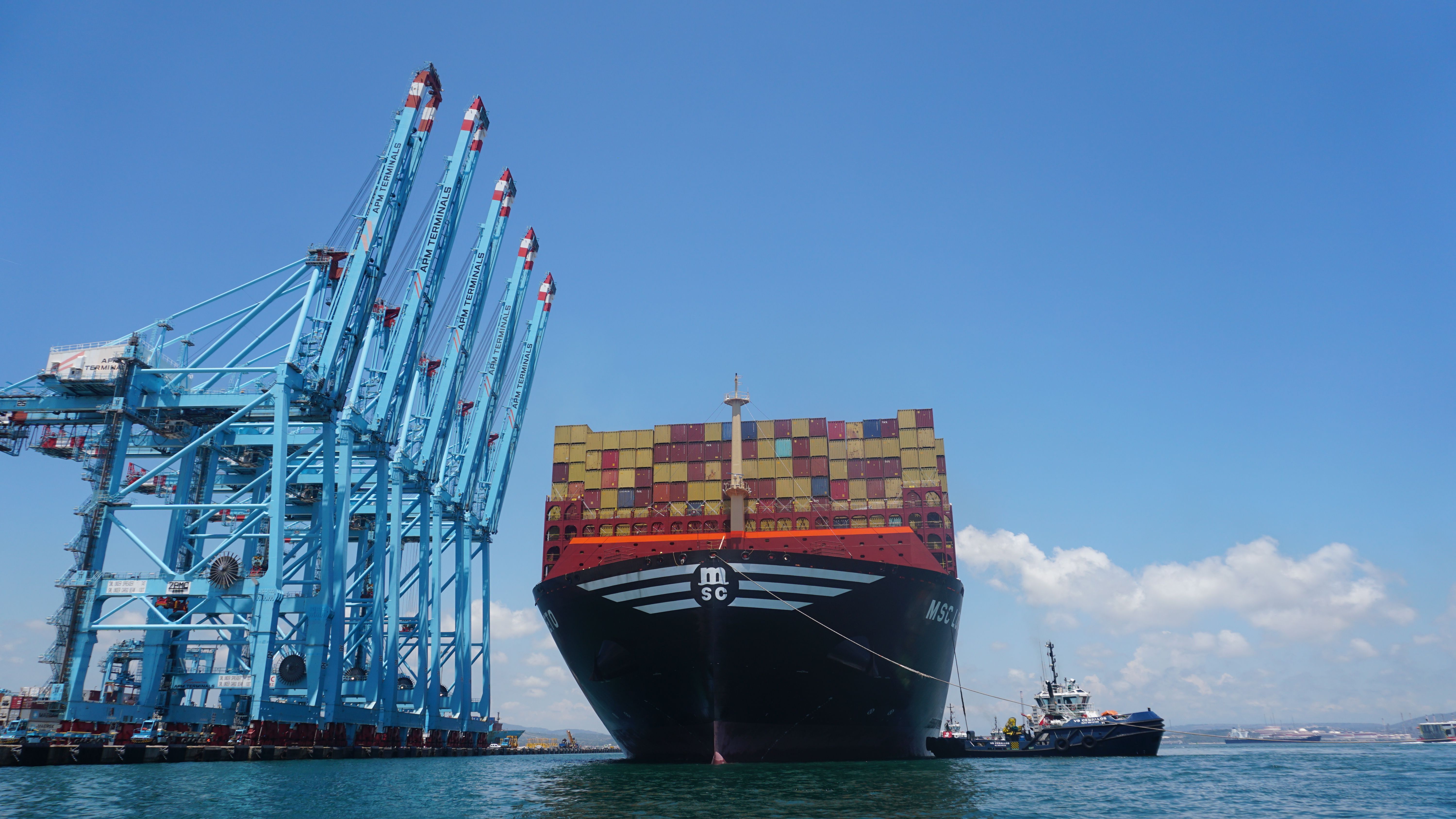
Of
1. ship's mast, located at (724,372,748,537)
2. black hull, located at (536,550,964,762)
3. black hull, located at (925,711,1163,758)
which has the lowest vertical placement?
black hull, located at (925,711,1163,758)

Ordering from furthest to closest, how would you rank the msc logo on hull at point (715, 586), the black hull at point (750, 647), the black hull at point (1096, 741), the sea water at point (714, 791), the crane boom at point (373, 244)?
1. the black hull at point (1096, 741)
2. the crane boom at point (373, 244)
3. the black hull at point (750, 647)
4. the msc logo on hull at point (715, 586)
5. the sea water at point (714, 791)

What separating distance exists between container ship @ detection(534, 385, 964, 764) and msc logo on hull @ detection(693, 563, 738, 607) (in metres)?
0.03

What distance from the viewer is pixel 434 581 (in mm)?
44906

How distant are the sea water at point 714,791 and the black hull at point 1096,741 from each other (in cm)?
557

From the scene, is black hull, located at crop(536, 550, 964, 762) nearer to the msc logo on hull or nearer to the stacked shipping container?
the msc logo on hull

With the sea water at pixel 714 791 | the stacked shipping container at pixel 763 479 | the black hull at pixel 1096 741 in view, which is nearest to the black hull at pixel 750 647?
the sea water at pixel 714 791

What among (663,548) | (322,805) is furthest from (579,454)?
(322,805)

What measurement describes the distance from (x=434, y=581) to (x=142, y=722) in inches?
696

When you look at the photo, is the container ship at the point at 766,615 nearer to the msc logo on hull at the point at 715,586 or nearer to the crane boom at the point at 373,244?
the msc logo on hull at the point at 715,586

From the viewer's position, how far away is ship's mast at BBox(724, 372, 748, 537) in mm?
28344

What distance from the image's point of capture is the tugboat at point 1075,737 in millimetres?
36250

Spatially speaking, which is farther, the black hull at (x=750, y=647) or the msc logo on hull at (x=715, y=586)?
the black hull at (x=750, y=647)

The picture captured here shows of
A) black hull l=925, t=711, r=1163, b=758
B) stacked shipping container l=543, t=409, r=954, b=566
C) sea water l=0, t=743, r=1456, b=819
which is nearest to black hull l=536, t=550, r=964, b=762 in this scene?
sea water l=0, t=743, r=1456, b=819

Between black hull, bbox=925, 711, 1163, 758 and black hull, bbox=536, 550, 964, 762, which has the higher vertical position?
black hull, bbox=536, 550, 964, 762
